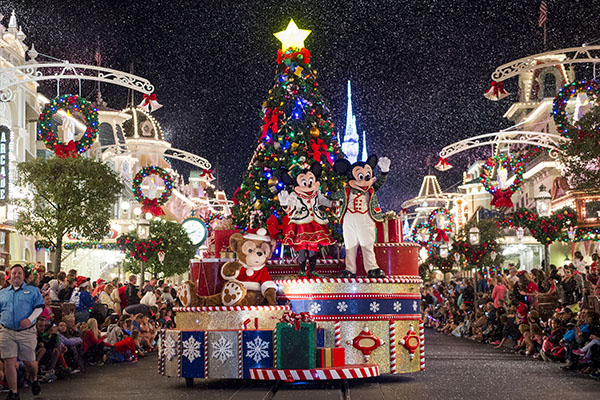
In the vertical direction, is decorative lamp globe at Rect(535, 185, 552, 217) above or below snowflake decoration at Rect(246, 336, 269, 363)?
above

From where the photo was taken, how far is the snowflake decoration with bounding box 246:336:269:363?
12078mm

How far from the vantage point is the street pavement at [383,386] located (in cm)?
1103

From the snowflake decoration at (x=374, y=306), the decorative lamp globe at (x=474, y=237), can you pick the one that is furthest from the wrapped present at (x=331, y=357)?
the decorative lamp globe at (x=474, y=237)

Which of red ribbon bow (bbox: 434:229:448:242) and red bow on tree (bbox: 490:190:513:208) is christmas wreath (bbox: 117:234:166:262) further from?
red ribbon bow (bbox: 434:229:448:242)

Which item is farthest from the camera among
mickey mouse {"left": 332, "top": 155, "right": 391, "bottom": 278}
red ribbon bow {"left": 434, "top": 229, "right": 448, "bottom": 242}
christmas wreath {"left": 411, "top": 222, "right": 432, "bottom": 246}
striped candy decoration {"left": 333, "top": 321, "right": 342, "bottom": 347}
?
christmas wreath {"left": 411, "top": 222, "right": 432, "bottom": 246}

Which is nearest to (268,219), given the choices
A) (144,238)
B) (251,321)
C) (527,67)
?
(251,321)

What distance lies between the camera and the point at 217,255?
575 inches

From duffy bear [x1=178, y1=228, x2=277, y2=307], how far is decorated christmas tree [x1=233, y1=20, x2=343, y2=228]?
208cm

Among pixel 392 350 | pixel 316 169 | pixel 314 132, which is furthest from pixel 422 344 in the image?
pixel 314 132

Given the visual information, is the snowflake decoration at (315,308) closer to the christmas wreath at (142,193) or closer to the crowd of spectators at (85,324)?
the crowd of spectators at (85,324)

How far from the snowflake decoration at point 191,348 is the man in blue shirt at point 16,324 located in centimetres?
213

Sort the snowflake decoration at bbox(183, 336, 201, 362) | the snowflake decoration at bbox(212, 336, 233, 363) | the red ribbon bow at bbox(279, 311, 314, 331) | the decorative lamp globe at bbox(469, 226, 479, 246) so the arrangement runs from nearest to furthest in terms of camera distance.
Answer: the red ribbon bow at bbox(279, 311, 314, 331) < the snowflake decoration at bbox(212, 336, 233, 363) < the snowflake decoration at bbox(183, 336, 201, 362) < the decorative lamp globe at bbox(469, 226, 479, 246)

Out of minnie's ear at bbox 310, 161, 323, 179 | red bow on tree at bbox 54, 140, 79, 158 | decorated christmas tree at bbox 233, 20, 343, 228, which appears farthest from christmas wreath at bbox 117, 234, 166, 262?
minnie's ear at bbox 310, 161, 323, 179

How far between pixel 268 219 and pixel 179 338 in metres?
2.97
